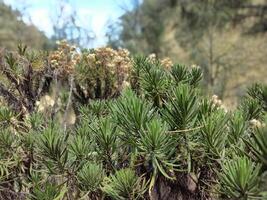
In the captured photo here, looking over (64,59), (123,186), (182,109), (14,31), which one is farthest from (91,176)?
(14,31)

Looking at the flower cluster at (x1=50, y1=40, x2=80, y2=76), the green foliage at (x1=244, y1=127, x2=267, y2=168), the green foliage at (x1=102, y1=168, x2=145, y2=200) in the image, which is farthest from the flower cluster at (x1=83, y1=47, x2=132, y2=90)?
Result: the green foliage at (x1=244, y1=127, x2=267, y2=168)

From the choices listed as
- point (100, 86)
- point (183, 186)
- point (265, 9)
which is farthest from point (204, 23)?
point (183, 186)

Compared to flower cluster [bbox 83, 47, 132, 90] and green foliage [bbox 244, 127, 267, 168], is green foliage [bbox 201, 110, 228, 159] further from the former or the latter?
flower cluster [bbox 83, 47, 132, 90]

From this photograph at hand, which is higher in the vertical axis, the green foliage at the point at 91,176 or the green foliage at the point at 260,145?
the green foliage at the point at 260,145

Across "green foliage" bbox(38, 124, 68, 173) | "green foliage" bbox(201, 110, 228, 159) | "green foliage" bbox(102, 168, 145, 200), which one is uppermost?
"green foliage" bbox(201, 110, 228, 159)

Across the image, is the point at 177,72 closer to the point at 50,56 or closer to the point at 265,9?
the point at 50,56

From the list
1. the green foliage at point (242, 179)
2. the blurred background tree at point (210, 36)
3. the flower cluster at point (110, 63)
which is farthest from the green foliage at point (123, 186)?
the blurred background tree at point (210, 36)

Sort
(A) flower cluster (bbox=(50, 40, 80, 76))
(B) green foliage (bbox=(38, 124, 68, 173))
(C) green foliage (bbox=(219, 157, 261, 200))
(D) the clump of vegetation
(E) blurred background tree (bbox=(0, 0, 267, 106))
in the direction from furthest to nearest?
(E) blurred background tree (bbox=(0, 0, 267, 106))
(A) flower cluster (bbox=(50, 40, 80, 76))
(B) green foliage (bbox=(38, 124, 68, 173))
(D) the clump of vegetation
(C) green foliage (bbox=(219, 157, 261, 200))

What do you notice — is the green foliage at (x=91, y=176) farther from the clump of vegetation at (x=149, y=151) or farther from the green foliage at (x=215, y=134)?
the green foliage at (x=215, y=134)

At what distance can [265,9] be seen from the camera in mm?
28219

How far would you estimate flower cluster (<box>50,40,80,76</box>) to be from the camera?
136 inches

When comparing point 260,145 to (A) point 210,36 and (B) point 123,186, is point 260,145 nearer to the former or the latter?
(B) point 123,186

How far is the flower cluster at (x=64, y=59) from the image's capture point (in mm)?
3467

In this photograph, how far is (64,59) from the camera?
352cm
